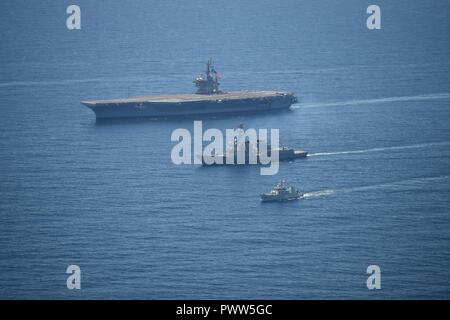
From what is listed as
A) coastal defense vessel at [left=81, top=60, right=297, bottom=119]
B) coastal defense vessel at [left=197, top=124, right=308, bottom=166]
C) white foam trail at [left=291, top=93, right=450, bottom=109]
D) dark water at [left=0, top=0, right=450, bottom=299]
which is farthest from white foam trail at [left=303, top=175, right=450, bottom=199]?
coastal defense vessel at [left=81, top=60, right=297, bottom=119]

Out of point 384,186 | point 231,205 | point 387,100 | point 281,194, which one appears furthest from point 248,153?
point 387,100

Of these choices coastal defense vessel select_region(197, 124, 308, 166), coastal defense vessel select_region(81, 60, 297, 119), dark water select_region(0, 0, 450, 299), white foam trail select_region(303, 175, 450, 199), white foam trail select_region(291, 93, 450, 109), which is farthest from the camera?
white foam trail select_region(291, 93, 450, 109)

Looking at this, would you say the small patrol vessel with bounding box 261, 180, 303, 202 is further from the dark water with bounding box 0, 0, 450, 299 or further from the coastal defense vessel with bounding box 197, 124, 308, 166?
the coastal defense vessel with bounding box 197, 124, 308, 166

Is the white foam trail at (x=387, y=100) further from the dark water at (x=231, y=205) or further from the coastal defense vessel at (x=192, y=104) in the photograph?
the coastal defense vessel at (x=192, y=104)

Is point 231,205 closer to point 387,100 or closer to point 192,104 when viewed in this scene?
point 192,104
